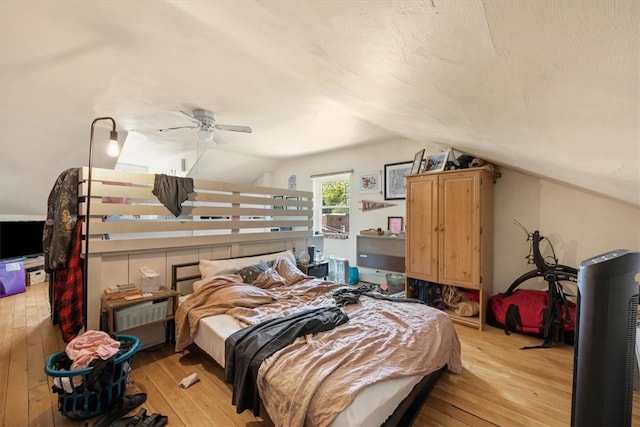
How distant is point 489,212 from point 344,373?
A: 293 cm

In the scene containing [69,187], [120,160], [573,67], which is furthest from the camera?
[120,160]

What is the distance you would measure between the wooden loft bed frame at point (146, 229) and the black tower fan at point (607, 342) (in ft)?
9.86

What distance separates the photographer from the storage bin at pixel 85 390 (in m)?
1.70

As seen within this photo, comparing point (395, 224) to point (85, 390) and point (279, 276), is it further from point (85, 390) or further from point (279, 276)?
point (85, 390)

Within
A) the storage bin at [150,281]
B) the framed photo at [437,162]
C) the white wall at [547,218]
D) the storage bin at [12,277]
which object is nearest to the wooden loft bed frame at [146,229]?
the storage bin at [150,281]

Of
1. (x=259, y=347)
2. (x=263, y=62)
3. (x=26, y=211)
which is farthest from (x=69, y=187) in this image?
(x=26, y=211)

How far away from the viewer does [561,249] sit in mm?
3242

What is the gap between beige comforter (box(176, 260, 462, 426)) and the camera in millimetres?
1366

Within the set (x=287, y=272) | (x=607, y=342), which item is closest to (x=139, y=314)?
(x=287, y=272)

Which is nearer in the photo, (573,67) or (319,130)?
(573,67)

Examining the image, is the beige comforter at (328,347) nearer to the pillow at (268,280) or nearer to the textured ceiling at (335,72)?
the pillow at (268,280)

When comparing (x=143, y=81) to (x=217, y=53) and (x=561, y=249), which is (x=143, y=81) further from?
(x=561, y=249)

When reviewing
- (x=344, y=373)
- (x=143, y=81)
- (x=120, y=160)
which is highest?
(x=143, y=81)

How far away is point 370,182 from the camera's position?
189 inches
